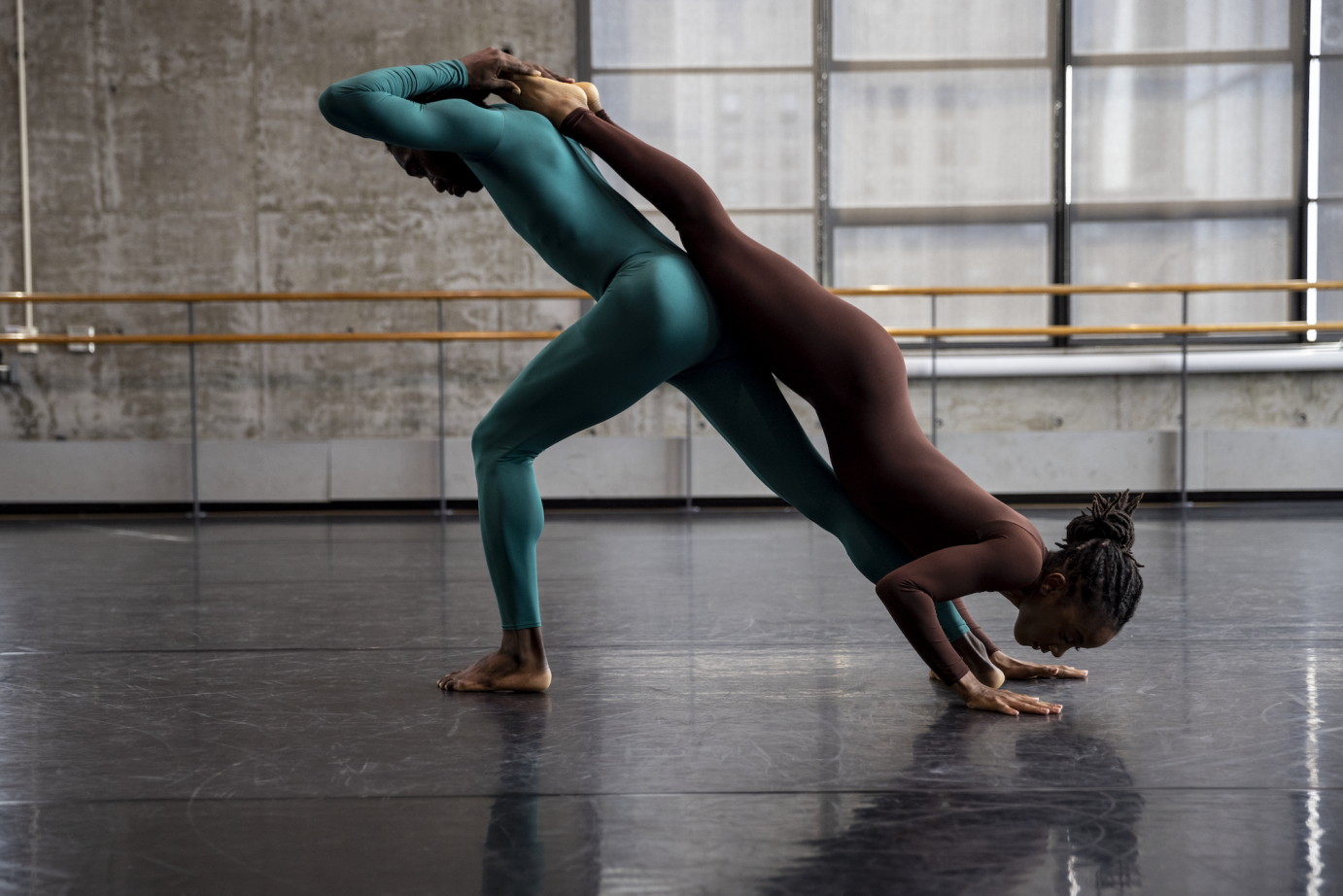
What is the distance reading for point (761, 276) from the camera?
57.5 inches

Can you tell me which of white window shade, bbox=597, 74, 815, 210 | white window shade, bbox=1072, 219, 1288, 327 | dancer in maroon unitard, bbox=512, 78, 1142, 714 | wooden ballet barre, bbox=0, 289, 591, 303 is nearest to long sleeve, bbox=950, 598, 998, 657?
dancer in maroon unitard, bbox=512, 78, 1142, 714

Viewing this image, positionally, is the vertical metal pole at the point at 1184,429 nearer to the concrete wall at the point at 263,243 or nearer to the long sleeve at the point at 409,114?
the concrete wall at the point at 263,243

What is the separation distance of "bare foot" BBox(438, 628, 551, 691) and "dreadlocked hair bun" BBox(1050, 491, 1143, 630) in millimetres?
741

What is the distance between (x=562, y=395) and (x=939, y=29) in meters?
4.69

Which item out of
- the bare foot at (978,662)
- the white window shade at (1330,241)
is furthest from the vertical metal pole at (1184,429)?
the bare foot at (978,662)

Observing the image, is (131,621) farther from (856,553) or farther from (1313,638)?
(1313,638)

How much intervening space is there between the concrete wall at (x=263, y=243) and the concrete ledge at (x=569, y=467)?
0.82 feet

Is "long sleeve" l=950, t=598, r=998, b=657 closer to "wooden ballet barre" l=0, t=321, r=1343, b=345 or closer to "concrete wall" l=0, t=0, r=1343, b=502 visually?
"wooden ballet barre" l=0, t=321, r=1343, b=345

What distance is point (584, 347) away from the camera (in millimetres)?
1439

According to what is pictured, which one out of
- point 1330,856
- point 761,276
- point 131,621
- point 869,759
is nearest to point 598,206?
point 761,276

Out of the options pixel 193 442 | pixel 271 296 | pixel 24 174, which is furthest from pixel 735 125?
pixel 24 174

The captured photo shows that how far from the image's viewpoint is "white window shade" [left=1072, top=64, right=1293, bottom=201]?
17.8ft

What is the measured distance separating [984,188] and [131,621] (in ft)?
15.0

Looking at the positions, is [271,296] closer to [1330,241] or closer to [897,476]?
[897,476]
